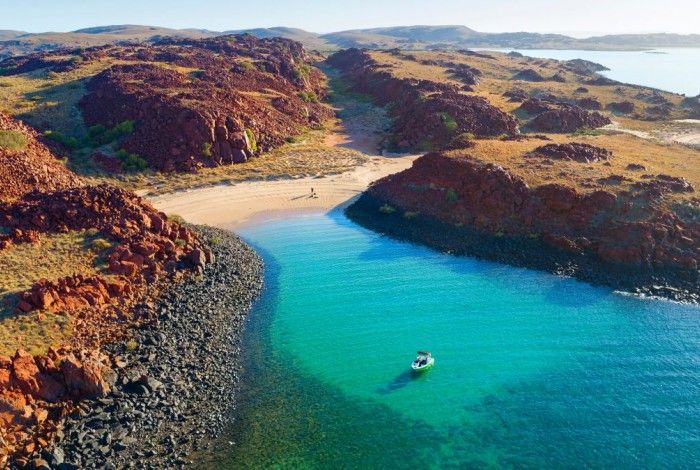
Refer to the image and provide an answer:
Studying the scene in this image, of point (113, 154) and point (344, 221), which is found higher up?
point (113, 154)

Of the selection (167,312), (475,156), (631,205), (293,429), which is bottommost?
(293,429)

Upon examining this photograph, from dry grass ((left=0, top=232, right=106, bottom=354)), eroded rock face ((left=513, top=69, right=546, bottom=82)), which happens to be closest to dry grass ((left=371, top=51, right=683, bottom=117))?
eroded rock face ((left=513, top=69, right=546, bottom=82))

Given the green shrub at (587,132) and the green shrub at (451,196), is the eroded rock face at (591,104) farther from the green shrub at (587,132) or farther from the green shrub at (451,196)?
the green shrub at (451,196)

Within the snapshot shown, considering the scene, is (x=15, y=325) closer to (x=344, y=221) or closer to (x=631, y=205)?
(x=344, y=221)

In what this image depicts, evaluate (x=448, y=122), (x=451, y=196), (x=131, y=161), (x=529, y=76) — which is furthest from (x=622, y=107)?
(x=131, y=161)

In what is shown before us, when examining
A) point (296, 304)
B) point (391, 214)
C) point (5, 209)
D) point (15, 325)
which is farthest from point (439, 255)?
point (5, 209)
